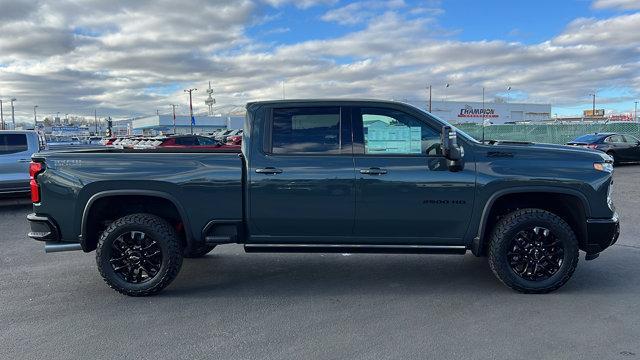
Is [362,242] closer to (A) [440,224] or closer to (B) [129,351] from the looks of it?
(A) [440,224]

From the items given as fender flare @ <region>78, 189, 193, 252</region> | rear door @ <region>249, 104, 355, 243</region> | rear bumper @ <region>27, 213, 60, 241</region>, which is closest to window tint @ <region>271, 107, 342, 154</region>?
rear door @ <region>249, 104, 355, 243</region>

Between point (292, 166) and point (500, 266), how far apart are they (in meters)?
2.28

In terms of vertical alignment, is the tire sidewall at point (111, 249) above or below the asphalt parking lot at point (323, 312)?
above

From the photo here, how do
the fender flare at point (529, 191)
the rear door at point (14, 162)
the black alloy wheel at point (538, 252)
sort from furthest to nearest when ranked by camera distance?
the rear door at point (14, 162) → the black alloy wheel at point (538, 252) → the fender flare at point (529, 191)

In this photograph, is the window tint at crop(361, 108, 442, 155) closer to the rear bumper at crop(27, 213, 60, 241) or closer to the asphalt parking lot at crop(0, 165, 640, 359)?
the asphalt parking lot at crop(0, 165, 640, 359)

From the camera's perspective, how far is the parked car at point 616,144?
19453mm

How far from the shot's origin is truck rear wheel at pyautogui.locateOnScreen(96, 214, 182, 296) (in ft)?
16.6

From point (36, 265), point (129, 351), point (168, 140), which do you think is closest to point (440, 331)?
point (129, 351)

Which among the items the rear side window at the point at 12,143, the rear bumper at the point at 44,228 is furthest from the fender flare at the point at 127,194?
the rear side window at the point at 12,143

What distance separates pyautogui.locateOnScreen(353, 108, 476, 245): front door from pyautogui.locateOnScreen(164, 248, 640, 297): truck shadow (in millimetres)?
669

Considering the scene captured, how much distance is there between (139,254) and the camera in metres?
5.15

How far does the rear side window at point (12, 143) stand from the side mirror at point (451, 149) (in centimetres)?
988

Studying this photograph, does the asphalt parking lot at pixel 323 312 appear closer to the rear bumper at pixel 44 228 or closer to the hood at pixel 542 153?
the rear bumper at pixel 44 228

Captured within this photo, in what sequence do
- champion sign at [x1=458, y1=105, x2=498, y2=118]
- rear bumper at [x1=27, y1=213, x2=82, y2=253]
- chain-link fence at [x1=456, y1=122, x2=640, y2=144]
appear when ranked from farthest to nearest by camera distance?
1. champion sign at [x1=458, y1=105, x2=498, y2=118]
2. chain-link fence at [x1=456, y1=122, x2=640, y2=144]
3. rear bumper at [x1=27, y1=213, x2=82, y2=253]
